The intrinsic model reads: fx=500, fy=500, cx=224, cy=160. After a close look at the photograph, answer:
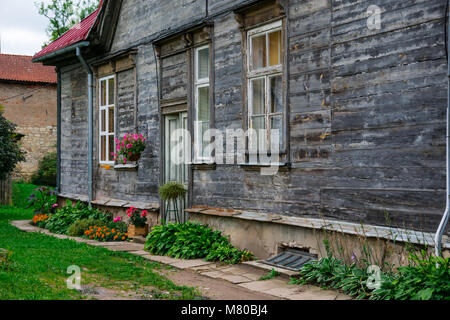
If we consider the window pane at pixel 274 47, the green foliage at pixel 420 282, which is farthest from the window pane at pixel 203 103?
the green foliage at pixel 420 282

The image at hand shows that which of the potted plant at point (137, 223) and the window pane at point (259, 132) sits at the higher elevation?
the window pane at point (259, 132)

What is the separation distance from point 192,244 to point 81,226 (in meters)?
4.16

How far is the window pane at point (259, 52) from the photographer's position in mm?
8008

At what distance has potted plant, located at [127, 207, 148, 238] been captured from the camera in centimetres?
1053

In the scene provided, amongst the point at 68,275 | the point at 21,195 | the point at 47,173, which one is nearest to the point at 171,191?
the point at 68,275

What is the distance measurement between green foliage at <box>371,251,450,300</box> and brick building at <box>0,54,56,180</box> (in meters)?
27.1

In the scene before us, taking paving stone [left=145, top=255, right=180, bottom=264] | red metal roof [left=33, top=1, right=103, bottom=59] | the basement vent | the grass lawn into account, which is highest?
red metal roof [left=33, top=1, right=103, bottom=59]

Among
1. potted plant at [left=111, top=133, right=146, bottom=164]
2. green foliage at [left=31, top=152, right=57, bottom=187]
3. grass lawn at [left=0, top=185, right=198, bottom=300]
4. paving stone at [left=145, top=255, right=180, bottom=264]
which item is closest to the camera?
grass lawn at [left=0, top=185, right=198, bottom=300]

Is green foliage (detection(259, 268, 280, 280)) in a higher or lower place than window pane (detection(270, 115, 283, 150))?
lower

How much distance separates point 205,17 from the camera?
9.17 m

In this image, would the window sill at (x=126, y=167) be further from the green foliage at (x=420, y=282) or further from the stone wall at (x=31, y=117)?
the stone wall at (x=31, y=117)

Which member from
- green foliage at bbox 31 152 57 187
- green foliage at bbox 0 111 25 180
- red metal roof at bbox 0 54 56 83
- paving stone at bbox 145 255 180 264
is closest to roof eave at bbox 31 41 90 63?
green foliage at bbox 0 111 25 180

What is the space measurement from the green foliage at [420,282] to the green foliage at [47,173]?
83.0 feet

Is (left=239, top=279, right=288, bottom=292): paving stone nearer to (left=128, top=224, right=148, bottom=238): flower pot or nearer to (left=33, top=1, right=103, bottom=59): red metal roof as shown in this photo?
(left=128, top=224, right=148, bottom=238): flower pot
